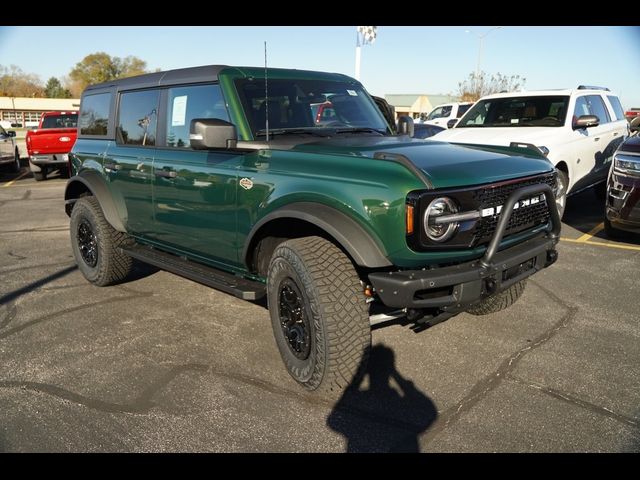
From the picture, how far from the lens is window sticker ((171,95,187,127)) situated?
4.13 meters

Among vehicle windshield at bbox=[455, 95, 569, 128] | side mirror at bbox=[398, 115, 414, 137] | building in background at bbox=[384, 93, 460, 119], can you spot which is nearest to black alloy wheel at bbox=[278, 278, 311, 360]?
side mirror at bbox=[398, 115, 414, 137]

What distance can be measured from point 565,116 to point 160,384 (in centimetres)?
700

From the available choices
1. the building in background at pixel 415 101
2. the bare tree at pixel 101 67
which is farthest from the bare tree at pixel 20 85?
the building in background at pixel 415 101

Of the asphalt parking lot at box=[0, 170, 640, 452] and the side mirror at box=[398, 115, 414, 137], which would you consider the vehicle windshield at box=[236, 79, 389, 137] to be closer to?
the side mirror at box=[398, 115, 414, 137]

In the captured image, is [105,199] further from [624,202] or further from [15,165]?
[15,165]

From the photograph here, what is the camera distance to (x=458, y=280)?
2.80 meters

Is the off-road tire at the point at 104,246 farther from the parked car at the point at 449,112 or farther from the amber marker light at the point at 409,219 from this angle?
the parked car at the point at 449,112

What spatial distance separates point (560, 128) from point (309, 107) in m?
5.10

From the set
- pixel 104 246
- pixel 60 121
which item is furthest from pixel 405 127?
pixel 60 121

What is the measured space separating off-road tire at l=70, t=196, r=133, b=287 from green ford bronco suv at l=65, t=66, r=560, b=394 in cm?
21

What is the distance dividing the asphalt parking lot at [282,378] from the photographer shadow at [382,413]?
0.03ft

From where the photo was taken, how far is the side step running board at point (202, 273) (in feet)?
11.5
